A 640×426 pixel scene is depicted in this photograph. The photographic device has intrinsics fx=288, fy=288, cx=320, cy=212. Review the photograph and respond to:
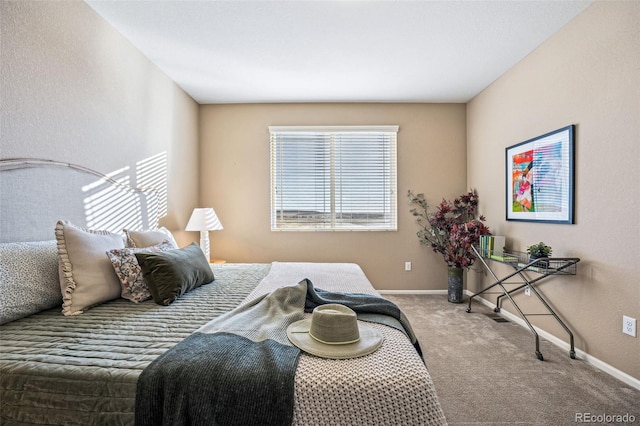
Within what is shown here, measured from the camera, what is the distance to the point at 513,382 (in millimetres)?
1901

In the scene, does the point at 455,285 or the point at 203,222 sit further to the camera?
the point at 455,285

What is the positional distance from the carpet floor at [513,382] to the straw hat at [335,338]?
98cm

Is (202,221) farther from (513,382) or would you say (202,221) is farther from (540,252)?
(540,252)

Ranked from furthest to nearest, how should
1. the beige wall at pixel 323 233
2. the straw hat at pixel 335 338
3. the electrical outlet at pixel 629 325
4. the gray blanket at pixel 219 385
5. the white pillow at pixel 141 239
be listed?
the beige wall at pixel 323 233 → the white pillow at pixel 141 239 → the electrical outlet at pixel 629 325 → the straw hat at pixel 335 338 → the gray blanket at pixel 219 385

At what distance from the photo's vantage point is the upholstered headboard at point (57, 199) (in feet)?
4.96

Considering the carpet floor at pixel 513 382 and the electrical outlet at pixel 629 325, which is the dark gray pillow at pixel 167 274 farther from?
the electrical outlet at pixel 629 325

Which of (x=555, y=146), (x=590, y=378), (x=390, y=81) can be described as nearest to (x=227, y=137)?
(x=390, y=81)

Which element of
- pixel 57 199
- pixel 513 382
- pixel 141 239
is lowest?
pixel 513 382

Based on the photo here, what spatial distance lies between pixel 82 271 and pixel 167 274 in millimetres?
394

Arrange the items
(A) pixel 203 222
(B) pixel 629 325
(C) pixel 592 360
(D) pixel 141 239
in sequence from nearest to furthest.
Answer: (B) pixel 629 325 < (D) pixel 141 239 < (C) pixel 592 360 < (A) pixel 203 222

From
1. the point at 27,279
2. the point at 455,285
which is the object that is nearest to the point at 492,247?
the point at 455,285

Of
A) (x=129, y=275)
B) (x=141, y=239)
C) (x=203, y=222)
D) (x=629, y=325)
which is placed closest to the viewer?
(x=129, y=275)

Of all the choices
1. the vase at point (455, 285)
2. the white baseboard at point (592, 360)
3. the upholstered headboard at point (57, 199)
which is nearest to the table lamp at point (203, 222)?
the upholstered headboard at point (57, 199)

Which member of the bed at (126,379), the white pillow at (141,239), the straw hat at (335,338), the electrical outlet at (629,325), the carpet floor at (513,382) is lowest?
the carpet floor at (513,382)
